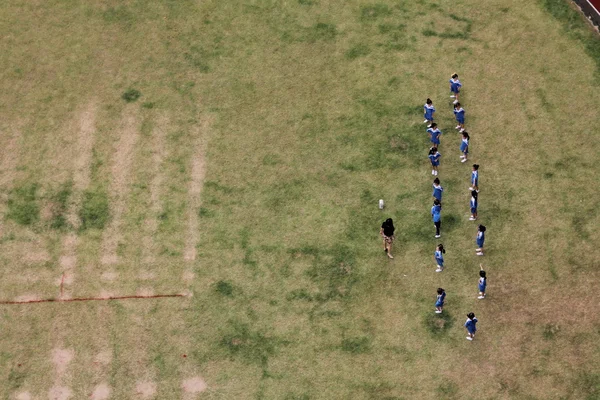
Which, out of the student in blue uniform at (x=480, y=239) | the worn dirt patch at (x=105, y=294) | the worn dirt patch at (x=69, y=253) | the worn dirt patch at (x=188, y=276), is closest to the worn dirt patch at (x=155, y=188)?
the worn dirt patch at (x=188, y=276)

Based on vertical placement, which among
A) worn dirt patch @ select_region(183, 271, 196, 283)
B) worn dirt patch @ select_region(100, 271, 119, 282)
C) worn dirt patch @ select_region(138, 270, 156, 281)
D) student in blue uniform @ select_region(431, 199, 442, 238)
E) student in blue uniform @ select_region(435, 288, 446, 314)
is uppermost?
student in blue uniform @ select_region(431, 199, 442, 238)

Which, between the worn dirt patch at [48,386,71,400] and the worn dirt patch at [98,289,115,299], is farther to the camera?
the worn dirt patch at [98,289,115,299]

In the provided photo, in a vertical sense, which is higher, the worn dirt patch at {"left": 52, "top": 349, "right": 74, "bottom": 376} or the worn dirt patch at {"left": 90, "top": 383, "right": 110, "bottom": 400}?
the worn dirt patch at {"left": 90, "top": 383, "right": 110, "bottom": 400}

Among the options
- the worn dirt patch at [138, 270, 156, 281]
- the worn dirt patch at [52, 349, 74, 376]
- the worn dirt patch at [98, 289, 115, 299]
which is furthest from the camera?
the worn dirt patch at [138, 270, 156, 281]

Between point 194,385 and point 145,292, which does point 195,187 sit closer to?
point 145,292

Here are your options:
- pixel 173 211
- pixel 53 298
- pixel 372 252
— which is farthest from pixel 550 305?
pixel 53 298

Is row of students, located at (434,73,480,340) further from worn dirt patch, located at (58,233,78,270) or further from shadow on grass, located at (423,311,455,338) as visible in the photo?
worn dirt patch, located at (58,233,78,270)

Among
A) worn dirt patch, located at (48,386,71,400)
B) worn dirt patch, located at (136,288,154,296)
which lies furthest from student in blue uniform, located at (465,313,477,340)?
worn dirt patch, located at (48,386,71,400)
